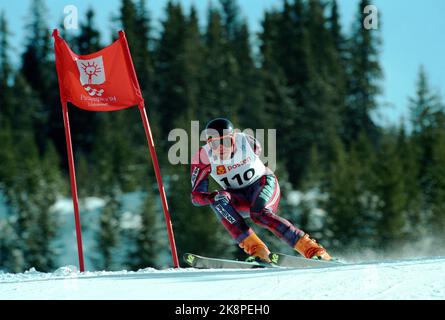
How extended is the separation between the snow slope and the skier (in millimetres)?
815

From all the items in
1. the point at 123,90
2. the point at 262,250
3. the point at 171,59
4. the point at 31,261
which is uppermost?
the point at 171,59

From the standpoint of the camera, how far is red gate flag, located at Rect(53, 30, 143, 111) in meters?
8.93

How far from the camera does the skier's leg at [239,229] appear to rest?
7.55 meters

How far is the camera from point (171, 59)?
71.0 m

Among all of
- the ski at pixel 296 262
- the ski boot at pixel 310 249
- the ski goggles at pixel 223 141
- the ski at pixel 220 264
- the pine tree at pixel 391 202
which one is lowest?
the pine tree at pixel 391 202

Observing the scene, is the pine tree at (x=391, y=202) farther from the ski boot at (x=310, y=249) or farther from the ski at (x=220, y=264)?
the ski boot at (x=310, y=249)

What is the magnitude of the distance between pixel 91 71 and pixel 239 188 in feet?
8.10

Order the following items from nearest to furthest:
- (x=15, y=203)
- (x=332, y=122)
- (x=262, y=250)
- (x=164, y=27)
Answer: (x=262, y=250) → (x=15, y=203) → (x=332, y=122) → (x=164, y=27)

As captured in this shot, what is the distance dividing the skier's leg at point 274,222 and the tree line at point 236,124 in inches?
1396

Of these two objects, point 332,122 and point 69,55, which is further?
point 332,122

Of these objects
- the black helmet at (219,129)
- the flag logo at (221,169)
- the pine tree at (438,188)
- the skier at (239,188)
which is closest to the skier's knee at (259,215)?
the skier at (239,188)

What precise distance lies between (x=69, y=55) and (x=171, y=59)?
206ft
